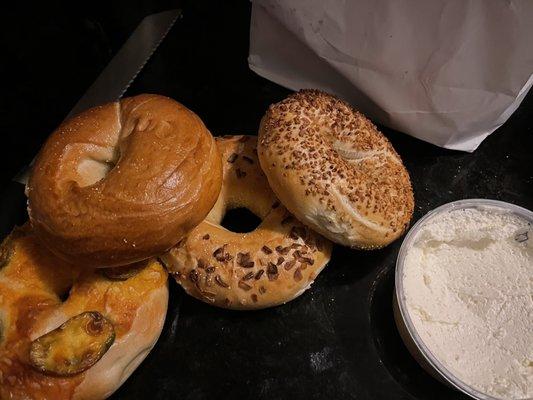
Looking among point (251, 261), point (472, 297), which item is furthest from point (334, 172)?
point (472, 297)

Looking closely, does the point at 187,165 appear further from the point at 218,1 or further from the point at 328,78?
the point at 218,1

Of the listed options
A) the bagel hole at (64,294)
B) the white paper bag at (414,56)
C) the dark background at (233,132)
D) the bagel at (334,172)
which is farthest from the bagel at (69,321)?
the white paper bag at (414,56)

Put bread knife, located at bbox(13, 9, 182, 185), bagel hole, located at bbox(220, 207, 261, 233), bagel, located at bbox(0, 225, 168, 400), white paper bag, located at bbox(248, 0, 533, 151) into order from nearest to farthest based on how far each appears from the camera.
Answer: bagel, located at bbox(0, 225, 168, 400) → white paper bag, located at bbox(248, 0, 533, 151) → bagel hole, located at bbox(220, 207, 261, 233) → bread knife, located at bbox(13, 9, 182, 185)

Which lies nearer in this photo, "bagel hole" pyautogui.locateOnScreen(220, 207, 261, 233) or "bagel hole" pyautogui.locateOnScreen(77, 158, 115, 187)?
"bagel hole" pyautogui.locateOnScreen(77, 158, 115, 187)

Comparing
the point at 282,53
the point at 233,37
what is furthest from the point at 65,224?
→ the point at 233,37

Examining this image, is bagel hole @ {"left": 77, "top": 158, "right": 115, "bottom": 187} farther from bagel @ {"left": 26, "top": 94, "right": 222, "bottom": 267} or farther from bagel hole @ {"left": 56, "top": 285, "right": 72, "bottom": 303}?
bagel hole @ {"left": 56, "top": 285, "right": 72, "bottom": 303}

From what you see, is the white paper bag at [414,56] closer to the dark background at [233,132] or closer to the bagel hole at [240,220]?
the dark background at [233,132]

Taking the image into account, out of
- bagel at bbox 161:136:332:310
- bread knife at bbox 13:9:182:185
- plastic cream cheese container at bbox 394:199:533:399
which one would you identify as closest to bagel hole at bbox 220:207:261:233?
bagel at bbox 161:136:332:310
